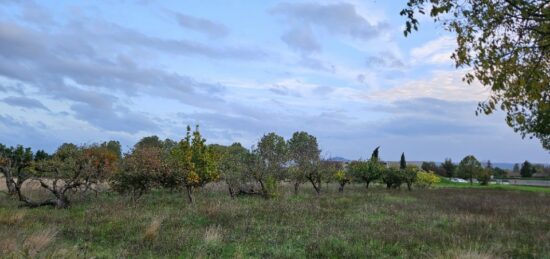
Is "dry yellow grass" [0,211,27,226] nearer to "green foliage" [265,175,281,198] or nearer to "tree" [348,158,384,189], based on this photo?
"green foliage" [265,175,281,198]

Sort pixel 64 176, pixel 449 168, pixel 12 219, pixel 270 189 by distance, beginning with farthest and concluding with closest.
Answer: pixel 449 168 → pixel 270 189 → pixel 64 176 → pixel 12 219

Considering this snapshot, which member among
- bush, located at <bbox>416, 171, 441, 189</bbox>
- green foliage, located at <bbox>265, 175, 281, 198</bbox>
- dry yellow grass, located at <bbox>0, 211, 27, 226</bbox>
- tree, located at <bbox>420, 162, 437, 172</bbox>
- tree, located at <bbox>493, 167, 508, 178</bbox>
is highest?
tree, located at <bbox>420, 162, 437, 172</bbox>

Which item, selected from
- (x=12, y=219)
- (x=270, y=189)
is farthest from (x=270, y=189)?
(x=12, y=219)

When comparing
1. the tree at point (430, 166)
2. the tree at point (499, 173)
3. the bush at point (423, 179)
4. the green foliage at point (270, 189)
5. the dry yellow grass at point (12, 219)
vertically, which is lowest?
the dry yellow grass at point (12, 219)

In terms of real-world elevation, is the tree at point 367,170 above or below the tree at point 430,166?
below

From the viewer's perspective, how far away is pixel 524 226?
53.3 feet

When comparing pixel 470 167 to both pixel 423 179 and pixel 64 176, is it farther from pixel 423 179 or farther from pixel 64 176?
pixel 64 176

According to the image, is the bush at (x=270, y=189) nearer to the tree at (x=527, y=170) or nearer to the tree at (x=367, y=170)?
the tree at (x=367, y=170)

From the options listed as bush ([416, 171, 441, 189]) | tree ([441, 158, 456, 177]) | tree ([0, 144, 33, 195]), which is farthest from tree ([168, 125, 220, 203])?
tree ([441, 158, 456, 177])

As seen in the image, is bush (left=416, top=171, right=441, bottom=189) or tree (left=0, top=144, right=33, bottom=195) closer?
tree (left=0, top=144, right=33, bottom=195)

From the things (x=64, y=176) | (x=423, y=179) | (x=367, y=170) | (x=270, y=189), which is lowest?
(x=270, y=189)

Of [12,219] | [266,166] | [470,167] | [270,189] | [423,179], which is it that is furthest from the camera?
[470,167]

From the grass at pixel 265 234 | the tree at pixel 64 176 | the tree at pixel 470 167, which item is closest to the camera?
the grass at pixel 265 234

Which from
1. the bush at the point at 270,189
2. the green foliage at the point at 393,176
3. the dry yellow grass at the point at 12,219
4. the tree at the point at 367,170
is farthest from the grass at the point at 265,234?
the green foliage at the point at 393,176
